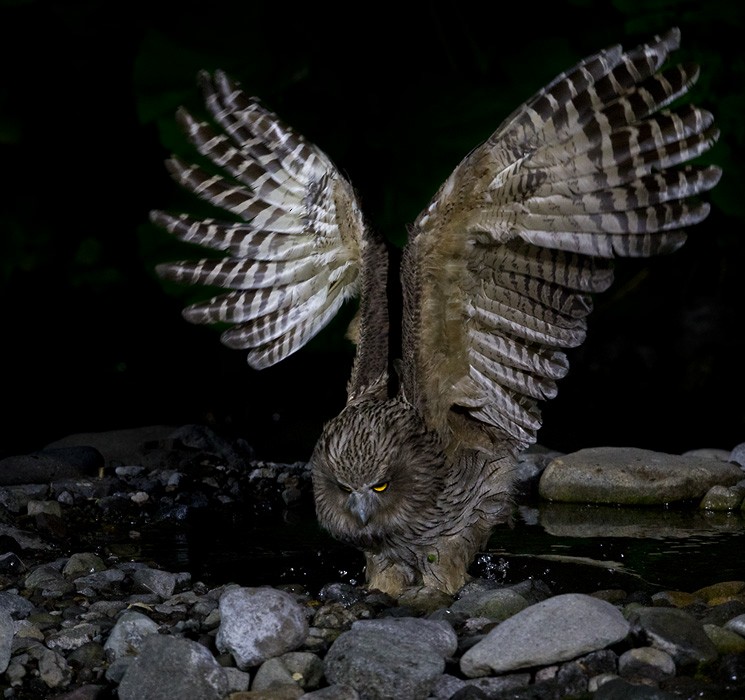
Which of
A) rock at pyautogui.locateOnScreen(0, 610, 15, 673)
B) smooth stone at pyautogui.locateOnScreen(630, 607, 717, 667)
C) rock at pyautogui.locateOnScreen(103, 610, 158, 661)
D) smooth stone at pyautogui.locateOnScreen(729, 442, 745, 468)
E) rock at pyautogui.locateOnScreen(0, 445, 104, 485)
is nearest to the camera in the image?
smooth stone at pyautogui.locateOnScreen(630, 607, 717, 667)

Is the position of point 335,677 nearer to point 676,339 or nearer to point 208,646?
point 208,646

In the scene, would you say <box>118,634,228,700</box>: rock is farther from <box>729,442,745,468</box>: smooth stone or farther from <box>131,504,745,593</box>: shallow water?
<box>729,442,745,468</box>: smooth stone

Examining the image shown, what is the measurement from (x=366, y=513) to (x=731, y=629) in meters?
1.24

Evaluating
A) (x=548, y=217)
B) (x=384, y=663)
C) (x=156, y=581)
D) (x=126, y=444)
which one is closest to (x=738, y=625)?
(x=384, y=663)

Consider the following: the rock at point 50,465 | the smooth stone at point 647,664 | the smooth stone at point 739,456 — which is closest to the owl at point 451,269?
the smooth stone at point 647,664

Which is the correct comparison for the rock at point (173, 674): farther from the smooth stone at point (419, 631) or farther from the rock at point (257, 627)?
the smooth stone at point (419, 631)

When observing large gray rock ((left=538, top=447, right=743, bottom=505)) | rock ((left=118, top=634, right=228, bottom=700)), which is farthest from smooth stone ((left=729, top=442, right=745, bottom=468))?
rock ((left=118, top=634, right=228, bottom=700))

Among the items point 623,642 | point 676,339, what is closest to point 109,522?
point 623,642

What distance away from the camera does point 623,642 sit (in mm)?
3318

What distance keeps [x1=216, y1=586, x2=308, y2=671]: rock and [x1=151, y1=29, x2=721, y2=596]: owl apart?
0.65 m

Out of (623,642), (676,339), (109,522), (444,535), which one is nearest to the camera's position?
(623,642)

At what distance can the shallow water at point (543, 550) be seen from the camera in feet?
14.0

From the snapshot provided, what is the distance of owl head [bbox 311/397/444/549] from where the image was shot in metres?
4.01

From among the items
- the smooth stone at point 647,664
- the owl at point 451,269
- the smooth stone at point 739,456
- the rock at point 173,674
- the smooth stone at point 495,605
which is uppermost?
the owl at point 451,269
